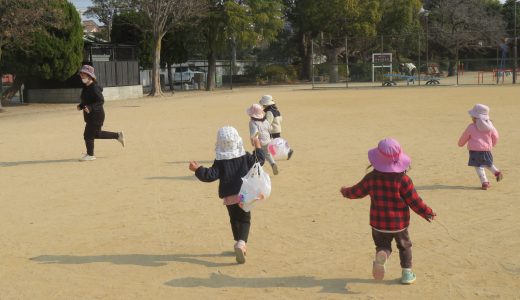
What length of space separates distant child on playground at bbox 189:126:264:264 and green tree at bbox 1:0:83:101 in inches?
923

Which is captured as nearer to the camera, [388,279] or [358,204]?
[388,279]

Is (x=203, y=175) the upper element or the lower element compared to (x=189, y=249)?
upper

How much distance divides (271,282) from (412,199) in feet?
4.11

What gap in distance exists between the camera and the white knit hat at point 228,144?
208 inches

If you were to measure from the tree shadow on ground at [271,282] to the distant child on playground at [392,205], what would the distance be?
0.24 meters

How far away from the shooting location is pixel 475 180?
853 cm

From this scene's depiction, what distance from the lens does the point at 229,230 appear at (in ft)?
20.9

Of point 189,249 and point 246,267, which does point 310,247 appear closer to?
point 246,267

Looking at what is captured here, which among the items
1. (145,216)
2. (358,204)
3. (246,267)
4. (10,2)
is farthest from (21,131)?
(246,267)

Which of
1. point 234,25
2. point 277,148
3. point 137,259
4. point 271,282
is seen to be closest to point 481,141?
point 277,148

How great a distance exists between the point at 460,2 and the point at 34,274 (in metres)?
63.7

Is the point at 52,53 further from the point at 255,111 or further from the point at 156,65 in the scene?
the point at 255,111

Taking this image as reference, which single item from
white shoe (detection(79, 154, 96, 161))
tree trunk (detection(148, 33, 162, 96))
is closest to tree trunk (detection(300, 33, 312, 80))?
tree trunk (detection(148, 33, 162, 96))

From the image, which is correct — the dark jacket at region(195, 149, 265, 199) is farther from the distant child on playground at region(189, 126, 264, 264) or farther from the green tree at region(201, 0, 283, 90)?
the green tree at region(201, 0, 283, 90)
